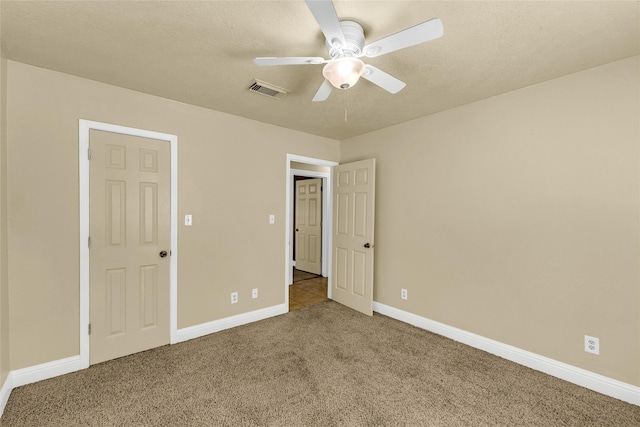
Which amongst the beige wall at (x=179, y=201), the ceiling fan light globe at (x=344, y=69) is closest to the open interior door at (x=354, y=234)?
the beige wall at (x=179, y=201)

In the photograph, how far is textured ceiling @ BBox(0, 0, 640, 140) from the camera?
151 centimetres

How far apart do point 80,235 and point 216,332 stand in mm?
1600

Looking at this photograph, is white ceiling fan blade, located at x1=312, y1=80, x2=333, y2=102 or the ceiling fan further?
white ceiling fan blade, located at x1=312, y1=80, x2=333, y2=102

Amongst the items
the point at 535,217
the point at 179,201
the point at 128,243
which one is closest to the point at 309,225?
the point at 179,201

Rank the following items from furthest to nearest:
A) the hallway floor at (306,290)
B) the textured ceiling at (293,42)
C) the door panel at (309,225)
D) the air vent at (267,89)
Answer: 1. the door panel at (309,225)
2. the hallway floor at (306,290)
3. the air vent at (267,89)
4. the textured ceiling at (293,42)

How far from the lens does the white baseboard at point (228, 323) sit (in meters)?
2.87

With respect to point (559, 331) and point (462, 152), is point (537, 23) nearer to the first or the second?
point (462, 152)

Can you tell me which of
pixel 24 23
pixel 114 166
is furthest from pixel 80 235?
pixel 24 23

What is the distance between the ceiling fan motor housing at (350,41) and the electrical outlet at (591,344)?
2.70 m

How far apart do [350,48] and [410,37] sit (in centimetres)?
36

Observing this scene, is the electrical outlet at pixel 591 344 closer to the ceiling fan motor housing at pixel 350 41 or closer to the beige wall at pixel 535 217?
the beige wall at pixel 535 217

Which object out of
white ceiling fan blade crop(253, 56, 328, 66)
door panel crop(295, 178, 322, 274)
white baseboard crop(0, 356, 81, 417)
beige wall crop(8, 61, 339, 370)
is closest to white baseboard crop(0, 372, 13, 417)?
white baseboard crop(0, 356, 81, 417)

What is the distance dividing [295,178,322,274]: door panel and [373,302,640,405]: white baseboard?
2.78 meters

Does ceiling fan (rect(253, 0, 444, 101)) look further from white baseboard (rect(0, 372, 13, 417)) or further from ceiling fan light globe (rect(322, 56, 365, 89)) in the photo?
white baseboard (rect(0, 372, 13, 417))
